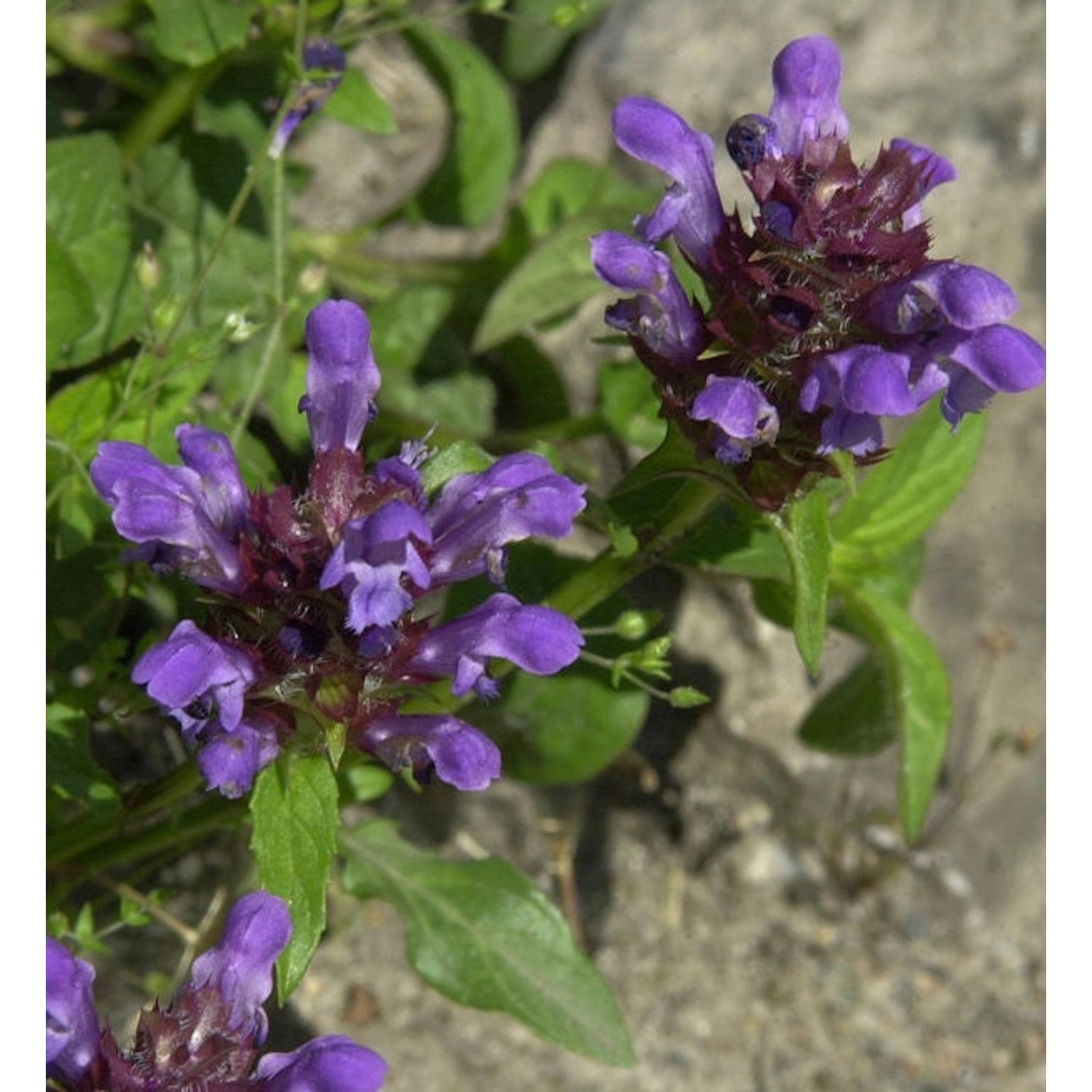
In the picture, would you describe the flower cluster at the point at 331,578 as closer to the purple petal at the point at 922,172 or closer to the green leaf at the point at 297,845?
the green leaf at the point at 297,845

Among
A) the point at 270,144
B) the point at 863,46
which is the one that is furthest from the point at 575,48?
the point at 270,144

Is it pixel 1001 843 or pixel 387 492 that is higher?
pixel 387 492

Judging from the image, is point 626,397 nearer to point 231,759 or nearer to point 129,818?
point 129,818

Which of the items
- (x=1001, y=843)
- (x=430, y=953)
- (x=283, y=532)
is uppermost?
(x=283, y=532)

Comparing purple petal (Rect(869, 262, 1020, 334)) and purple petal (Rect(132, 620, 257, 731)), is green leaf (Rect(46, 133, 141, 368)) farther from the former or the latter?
purple petal (Rect(869, 262, 1020, 334))

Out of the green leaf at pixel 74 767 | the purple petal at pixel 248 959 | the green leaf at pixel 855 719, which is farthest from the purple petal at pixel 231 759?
the green leaf at pixel 855 719

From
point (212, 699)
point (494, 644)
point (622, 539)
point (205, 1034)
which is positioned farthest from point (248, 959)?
point (622, 539)

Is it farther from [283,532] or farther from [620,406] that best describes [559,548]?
[283,532]
